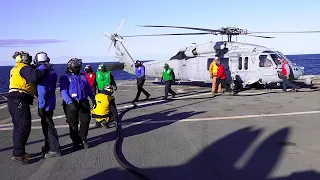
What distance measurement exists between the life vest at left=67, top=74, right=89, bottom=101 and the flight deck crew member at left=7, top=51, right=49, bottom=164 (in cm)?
74

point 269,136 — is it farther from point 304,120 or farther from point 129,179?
point 129,179

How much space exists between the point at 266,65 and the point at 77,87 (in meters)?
13.5

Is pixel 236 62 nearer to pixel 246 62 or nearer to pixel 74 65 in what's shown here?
pixel 246 62

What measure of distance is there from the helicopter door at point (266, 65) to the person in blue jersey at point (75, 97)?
42.9 ft

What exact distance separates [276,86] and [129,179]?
17.2 m

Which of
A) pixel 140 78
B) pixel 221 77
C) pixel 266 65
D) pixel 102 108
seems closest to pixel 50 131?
pixel 102 108

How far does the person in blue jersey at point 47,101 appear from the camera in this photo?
654 centimetres

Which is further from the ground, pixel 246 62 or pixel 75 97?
pixel 246 62

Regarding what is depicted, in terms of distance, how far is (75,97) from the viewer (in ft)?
23.2

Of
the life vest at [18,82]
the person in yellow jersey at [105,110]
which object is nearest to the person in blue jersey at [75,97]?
the life vest at [18,82]

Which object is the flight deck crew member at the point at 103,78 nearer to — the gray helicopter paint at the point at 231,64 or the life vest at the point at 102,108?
the life vest at the point at 102,108

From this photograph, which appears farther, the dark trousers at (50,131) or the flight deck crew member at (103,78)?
the flight deck crew member at (103,78)

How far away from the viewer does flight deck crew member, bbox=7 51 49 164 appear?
6.20 metres

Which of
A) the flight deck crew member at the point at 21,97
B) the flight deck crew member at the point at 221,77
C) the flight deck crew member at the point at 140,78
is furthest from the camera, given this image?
the flight deck crew member at the point at 221,77
